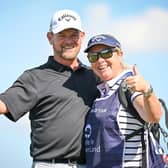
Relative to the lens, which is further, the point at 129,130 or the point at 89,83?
the point at 89,83

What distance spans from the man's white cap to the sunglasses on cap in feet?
2.81

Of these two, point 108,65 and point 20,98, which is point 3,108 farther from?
point 108,65

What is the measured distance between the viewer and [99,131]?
6.18 metres

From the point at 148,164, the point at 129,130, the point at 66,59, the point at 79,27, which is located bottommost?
the point at 148,164

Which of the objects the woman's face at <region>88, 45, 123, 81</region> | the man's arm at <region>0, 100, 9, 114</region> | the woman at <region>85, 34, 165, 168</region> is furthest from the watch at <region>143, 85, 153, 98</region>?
the man's arm at <region>0, 100, 9, 114</region>

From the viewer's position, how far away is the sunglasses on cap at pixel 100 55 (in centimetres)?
653

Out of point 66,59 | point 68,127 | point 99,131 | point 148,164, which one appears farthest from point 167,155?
point 66,59

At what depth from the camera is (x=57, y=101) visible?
6.98 m

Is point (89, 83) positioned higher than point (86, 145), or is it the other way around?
point (89, 83)

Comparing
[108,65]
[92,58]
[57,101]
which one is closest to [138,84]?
[108,65]

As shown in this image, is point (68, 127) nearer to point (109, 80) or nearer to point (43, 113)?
point (43, 113)

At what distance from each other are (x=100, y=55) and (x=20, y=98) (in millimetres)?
1310

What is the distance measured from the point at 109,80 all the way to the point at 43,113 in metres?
1.17

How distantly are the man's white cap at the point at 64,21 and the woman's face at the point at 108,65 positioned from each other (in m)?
0.91
